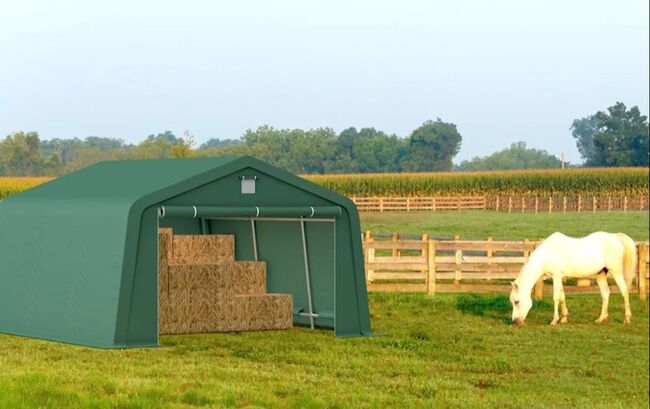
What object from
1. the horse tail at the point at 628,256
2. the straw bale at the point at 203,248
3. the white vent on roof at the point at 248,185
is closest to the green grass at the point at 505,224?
the horse tail at the point at 628,256

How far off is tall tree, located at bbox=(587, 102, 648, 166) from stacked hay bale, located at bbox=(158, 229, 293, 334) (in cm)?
11113

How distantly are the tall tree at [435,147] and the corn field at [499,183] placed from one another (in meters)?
41.9

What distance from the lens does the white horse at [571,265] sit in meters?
23.9

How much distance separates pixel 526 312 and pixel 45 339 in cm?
843

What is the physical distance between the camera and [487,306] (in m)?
26.7

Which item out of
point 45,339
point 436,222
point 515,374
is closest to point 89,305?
point 45,339

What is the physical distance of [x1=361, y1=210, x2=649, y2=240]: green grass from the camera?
57.3m

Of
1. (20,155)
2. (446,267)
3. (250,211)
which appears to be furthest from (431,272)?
(20,155)

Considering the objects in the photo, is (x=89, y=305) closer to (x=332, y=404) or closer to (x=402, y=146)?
(x=332, y=404)

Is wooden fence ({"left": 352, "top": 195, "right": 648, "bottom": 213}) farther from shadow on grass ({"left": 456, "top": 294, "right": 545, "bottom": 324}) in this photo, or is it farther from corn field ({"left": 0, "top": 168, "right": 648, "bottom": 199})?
shadow on grass ({"left": 456, "top": 294, "right": 545, "bottom": 324})

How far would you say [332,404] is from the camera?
569 inches

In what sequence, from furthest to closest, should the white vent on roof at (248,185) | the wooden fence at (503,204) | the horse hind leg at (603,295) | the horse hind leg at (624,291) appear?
the wooden fence at (503,204) < the horse hind leg at (624,291) < the horse hind leg at (603,295) < the white vent on roof at (248,185)

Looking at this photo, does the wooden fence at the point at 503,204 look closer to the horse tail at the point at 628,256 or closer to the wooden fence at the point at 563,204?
the wooden fence at the point at 563,204

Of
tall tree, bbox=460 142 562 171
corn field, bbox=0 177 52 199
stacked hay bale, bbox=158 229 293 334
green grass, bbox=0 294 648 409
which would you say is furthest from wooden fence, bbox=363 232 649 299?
tall tree, bbox=460 142 562 171
